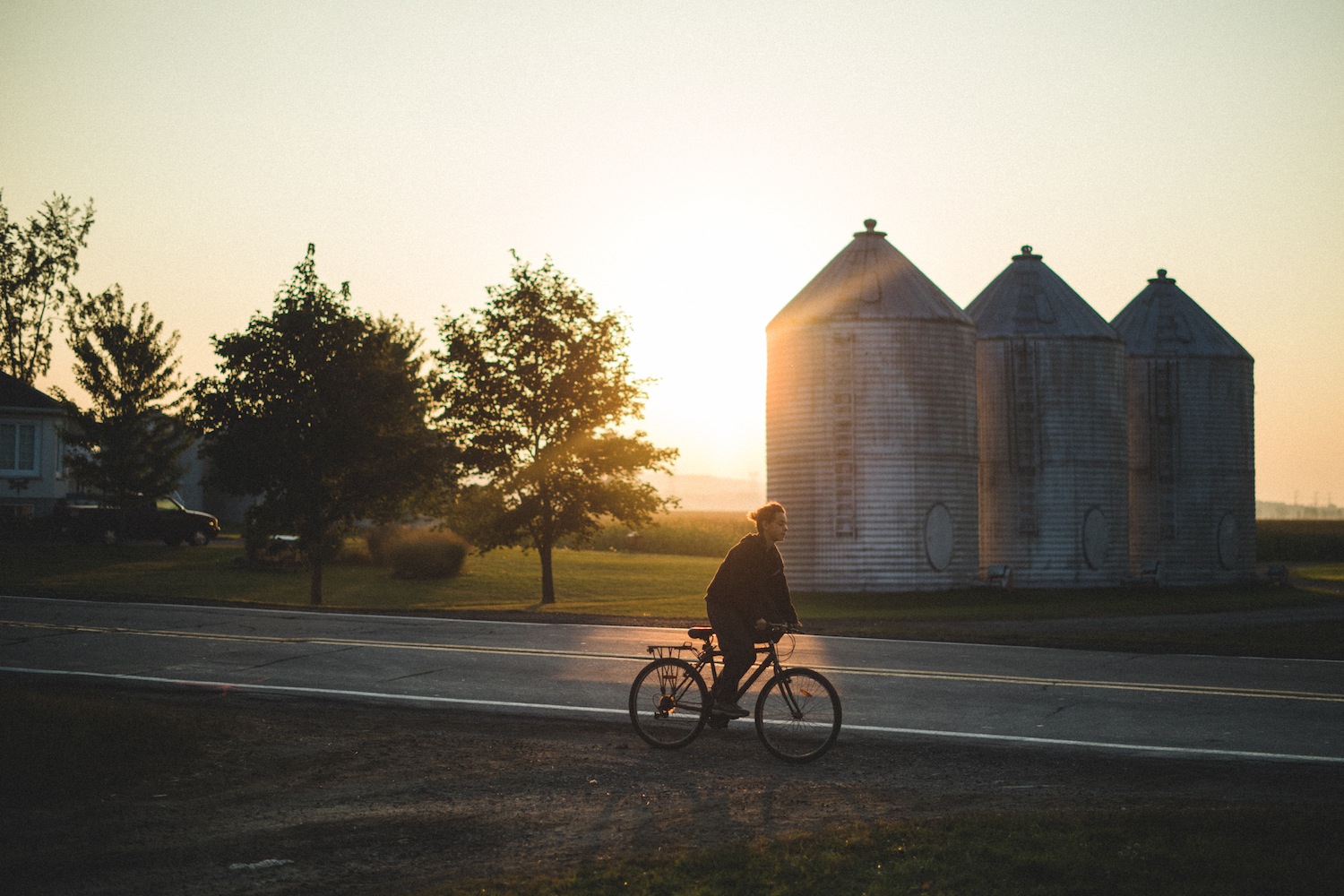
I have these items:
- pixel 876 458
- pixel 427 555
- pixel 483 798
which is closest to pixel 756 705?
pixel 483 798

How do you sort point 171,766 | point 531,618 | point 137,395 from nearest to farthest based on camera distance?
1. point 171,766
2. point 531,618
3. point 137,395

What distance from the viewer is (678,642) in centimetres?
1778

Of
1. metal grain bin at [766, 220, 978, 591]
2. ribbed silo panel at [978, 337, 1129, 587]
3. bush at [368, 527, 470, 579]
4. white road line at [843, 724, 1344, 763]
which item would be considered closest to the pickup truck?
bush at [368, 527, 470, 579]

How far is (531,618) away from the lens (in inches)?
808

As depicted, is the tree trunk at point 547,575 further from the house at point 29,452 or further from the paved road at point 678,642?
the house at point 29,452

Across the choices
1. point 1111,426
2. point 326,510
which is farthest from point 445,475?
point 1111,426

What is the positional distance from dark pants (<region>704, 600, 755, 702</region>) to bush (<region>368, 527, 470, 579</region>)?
32.6m

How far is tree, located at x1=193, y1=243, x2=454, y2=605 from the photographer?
2914cm

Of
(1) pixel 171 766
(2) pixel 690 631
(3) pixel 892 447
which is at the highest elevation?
(3) pixel 892 447

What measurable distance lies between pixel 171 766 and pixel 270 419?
19.7 meters

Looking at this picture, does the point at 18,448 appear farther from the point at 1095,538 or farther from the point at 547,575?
the point at 1095,538

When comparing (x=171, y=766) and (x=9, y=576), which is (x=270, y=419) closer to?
(x=9, y=576)

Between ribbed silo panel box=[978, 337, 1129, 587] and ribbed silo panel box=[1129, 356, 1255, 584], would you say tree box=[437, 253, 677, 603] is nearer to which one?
ribbed silo panel box=[978, 337, 1129, 587]

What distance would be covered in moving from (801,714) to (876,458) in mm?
23313
